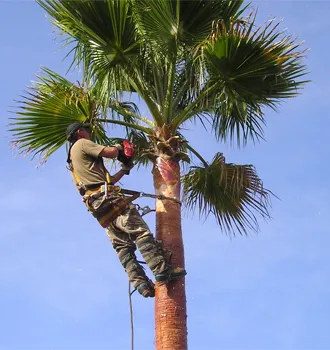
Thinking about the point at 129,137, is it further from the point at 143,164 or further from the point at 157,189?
the point at 157,189

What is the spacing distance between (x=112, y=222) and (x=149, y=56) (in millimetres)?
2067

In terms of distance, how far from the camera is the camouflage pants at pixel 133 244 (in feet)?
25.6

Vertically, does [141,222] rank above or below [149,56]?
below

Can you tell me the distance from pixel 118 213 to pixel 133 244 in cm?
36

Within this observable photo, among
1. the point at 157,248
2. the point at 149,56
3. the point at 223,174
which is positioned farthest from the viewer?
the point at 223,174

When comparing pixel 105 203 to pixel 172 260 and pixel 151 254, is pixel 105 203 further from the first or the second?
pixel 172 260

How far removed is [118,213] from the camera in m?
8.14

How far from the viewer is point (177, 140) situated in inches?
342

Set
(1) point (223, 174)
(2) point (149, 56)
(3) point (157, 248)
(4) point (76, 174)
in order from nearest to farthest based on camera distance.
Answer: (3) point (157, 248) < (4) point (76, 174) < (2) point (149, 56) < (1) point (223, 174)

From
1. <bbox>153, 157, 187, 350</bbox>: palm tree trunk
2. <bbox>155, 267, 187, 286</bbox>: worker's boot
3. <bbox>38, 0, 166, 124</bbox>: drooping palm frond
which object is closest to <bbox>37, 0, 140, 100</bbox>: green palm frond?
<bbox>38, 0, 166, 124</bbox>: drooping palm frond

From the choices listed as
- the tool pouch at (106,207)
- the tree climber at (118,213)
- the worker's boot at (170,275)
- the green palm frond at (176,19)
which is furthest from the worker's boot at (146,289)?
the green palm frond at (176,19)

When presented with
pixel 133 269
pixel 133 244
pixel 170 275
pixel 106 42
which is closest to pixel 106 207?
pixel 133 244

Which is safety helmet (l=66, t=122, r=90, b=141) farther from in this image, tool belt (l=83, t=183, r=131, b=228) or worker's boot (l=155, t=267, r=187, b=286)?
worker's boot (l=155, t=267, r=187, b=286)

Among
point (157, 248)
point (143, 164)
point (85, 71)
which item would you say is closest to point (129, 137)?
point (143, 164)
